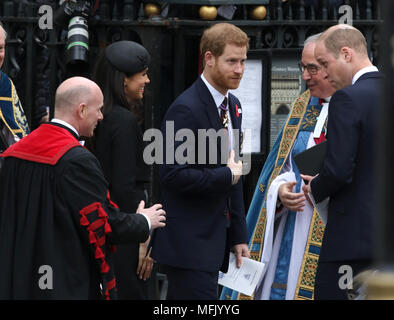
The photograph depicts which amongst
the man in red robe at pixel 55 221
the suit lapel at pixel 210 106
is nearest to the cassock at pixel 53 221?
the man in red robe at pixel 55 221

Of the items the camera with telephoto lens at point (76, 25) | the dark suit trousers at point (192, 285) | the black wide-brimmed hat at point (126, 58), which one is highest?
the camera with telephoto lens at point (76, 25)

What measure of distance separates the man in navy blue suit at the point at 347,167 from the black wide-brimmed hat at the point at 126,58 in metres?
1.45

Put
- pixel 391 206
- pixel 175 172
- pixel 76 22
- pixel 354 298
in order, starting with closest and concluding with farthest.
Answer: pixel 391 206 → pixel 354 298 → pixel 175 172 → pixel 76 22

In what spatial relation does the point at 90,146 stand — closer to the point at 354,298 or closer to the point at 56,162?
the point at 56,162

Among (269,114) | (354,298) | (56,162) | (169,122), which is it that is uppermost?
(269,114)

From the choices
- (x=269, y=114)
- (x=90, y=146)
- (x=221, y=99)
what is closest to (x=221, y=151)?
(x=221, y=99)

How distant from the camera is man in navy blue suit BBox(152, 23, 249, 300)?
4879mm

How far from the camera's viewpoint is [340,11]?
753 centimetres

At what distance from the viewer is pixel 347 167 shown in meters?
4.38

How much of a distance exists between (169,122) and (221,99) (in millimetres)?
364

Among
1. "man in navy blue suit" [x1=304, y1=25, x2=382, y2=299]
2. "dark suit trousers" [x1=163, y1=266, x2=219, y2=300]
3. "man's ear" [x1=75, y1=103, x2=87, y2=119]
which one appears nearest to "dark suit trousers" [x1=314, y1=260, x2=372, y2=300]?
"man in navy blue suit" [x1=304, y1=25, x2=382, y2=299]

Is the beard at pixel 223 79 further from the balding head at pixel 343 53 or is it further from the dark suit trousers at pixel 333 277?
the dark suit trousers at pixel 333 277

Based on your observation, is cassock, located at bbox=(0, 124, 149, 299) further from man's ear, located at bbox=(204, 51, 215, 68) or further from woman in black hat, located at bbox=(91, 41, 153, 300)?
woman in black hat, located at bbox=(91, 41, 153, 300)

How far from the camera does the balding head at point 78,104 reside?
13.9ft
